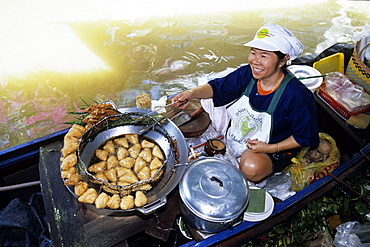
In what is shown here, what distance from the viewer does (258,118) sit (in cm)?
313

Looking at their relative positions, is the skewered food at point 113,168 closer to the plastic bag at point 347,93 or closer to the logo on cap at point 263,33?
the logo on cap at point 263,33

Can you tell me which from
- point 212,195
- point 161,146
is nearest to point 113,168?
point 161,146

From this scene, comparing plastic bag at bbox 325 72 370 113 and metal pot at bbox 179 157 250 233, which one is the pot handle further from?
plastic bag at bbox 325 72 370 113

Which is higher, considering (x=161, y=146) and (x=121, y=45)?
(x=161, y=146)

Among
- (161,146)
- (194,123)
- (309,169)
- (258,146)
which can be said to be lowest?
(309,169)

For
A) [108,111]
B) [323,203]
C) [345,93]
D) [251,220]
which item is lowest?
[323,203]

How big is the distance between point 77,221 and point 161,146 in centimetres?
113

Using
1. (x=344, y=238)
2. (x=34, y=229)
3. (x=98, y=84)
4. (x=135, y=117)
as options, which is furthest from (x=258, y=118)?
(x=98, y=84)

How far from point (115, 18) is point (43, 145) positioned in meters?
6.64

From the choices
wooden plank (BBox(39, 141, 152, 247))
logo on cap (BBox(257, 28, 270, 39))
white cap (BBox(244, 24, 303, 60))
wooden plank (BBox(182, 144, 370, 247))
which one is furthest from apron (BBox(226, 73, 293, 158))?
wooden plank (BBox(39, 141, 152, 247))

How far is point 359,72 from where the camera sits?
13.0ft

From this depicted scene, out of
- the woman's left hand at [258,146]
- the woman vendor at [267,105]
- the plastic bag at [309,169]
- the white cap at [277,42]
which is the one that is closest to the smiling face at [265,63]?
A: the woman vendor at [267,105]

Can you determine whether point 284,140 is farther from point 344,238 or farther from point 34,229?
point 34,229

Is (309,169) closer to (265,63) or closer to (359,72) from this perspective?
(265,63)
